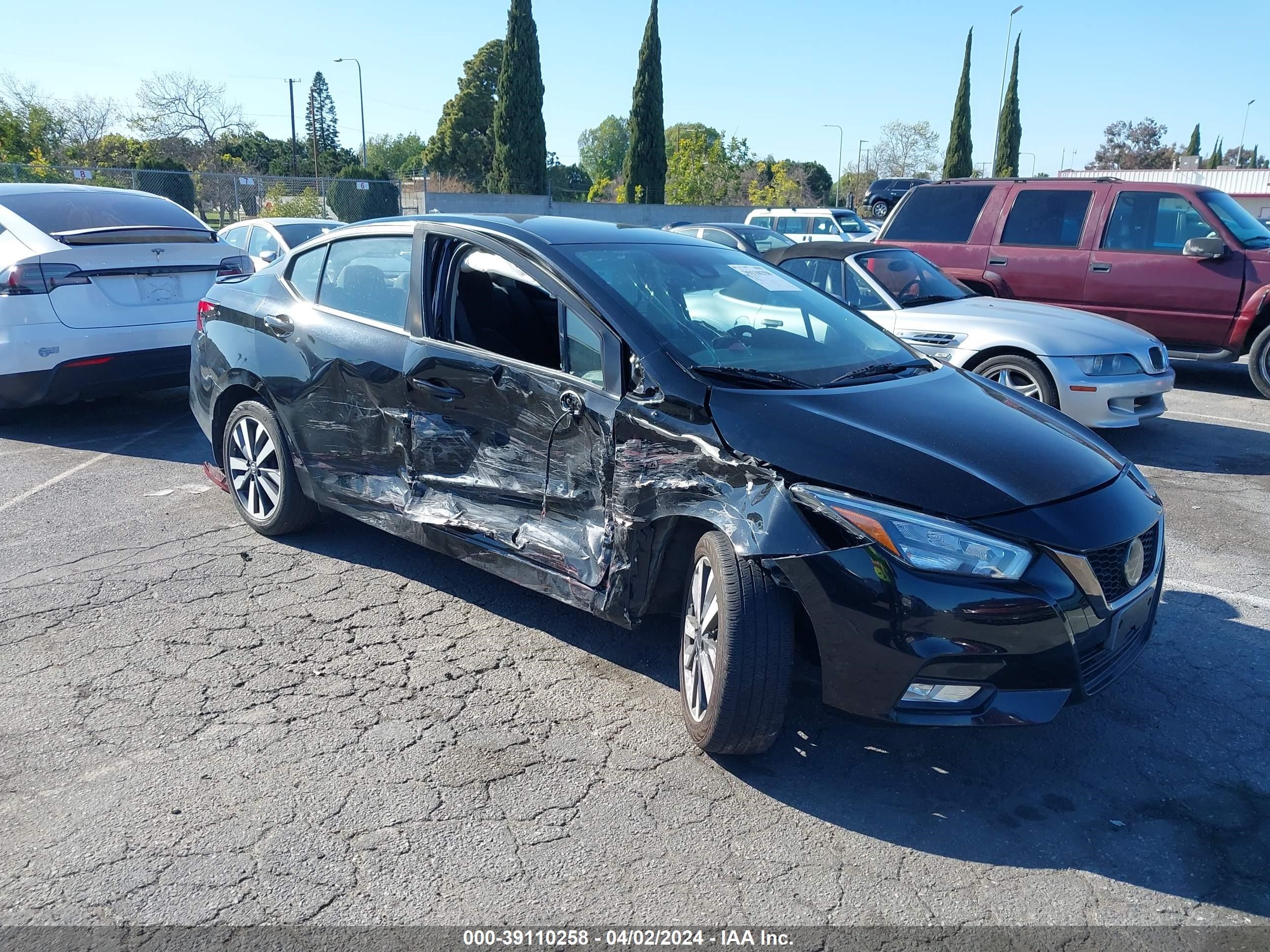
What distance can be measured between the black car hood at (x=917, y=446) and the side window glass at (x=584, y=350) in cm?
47

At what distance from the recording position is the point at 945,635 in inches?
112

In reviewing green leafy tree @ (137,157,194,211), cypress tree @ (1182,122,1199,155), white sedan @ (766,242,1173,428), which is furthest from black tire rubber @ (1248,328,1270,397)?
cypress tree @ (1182,122,1199,155)

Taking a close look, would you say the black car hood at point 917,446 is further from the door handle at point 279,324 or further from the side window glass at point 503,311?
the door handle at point 279,324

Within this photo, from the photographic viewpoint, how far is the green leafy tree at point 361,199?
30859 millimetres

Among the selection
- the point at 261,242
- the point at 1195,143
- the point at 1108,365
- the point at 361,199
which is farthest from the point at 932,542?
the point at 1195,143

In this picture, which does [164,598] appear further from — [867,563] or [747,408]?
[867,563]

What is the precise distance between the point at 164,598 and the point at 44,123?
45366mm

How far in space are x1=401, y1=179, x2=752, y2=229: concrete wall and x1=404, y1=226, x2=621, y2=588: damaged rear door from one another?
105 feet

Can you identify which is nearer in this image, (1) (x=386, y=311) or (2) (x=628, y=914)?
(2) (x=628, y=914)

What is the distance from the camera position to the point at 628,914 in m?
2.59

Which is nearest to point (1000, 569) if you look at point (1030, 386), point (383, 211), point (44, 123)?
point (1030, 386)

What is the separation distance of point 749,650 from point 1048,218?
855 cm

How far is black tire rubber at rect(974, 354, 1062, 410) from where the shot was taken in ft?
23.4

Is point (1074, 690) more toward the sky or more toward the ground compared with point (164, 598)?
more toward the sky
